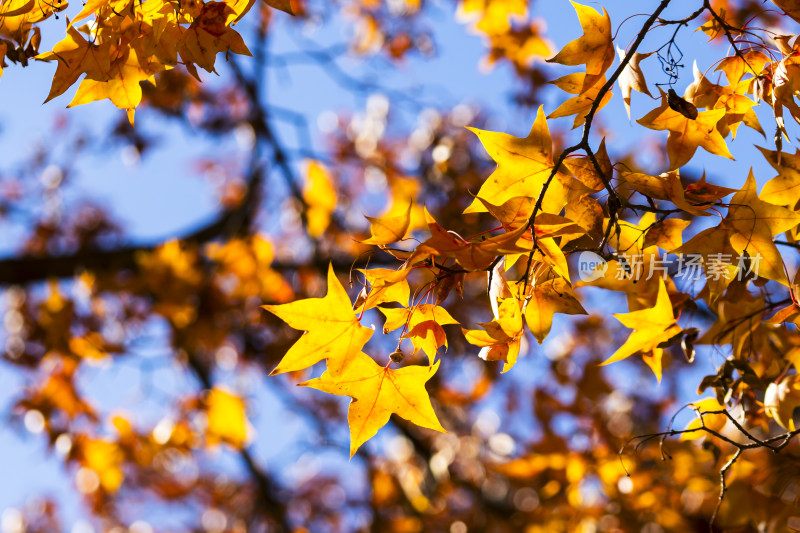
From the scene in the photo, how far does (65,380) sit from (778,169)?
12.9ft

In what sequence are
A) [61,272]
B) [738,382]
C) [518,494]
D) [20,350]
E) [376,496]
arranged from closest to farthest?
[738,382] < [61,272] < [20,350] < [376,496] < [518,494]

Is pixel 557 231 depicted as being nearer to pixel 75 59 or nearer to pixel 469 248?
pixel 469 248

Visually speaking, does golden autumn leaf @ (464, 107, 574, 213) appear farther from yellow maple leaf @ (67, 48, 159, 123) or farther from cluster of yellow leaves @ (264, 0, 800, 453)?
yellow maple leaf @ (67, 48, 159, 123)

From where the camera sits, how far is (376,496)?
16.0 ft

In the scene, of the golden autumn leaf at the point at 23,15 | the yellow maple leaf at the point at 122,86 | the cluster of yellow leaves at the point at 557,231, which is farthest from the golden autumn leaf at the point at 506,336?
the golden autumn leaf at the point at 23,15

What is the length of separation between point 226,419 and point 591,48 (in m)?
3.48

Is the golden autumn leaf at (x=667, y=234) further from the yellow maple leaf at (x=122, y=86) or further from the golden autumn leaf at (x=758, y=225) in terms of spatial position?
the yellow maple leaf at (x=122, y=86)

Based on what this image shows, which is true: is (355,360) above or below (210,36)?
below

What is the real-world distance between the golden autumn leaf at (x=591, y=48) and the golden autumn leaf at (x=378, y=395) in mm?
603

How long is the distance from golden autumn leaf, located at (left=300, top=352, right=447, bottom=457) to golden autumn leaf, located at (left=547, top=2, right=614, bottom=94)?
603 millimetres

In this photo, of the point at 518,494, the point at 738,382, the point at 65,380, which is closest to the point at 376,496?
the point at 518,494

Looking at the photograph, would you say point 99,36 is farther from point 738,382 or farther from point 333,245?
point 333,245

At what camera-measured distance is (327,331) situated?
3.71 feet

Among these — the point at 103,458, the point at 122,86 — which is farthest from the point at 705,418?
the point at 103,458
